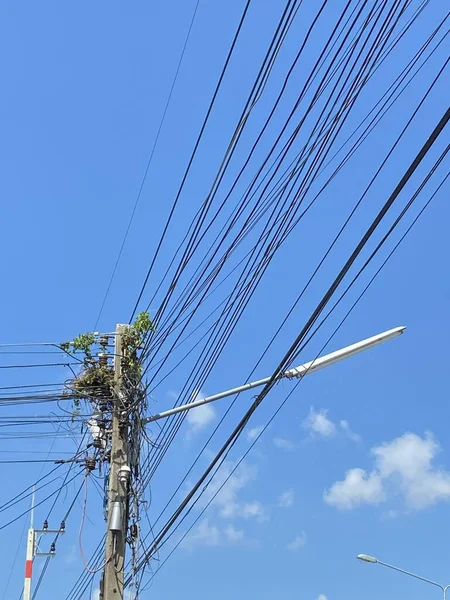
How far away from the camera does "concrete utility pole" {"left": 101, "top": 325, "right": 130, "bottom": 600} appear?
10234 mm

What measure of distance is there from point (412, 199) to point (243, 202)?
267 cm

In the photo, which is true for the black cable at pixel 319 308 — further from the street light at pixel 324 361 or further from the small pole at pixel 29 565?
the small pole at pixel 29 565

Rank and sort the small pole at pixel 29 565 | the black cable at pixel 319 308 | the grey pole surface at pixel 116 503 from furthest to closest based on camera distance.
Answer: the small pole at pixel 29 565
the grey pole surface at pixel 116 503
the black cable at pixel 319 308

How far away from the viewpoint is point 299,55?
639cm

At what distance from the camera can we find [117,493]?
10.9m

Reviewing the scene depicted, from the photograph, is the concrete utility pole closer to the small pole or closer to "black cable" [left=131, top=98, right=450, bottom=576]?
"black cable" [left=131, top=98, right=450, bottom=576]

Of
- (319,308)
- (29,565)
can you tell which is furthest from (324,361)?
(29,565)

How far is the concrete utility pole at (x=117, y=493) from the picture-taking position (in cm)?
1023

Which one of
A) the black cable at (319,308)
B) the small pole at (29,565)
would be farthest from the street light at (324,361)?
the small pole at (29,565)

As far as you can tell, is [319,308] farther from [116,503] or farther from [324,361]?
[116,503]

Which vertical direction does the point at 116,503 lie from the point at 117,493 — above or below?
below

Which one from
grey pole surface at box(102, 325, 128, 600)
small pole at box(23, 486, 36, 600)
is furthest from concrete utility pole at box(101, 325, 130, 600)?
small pole at box(23, 486, 36, 600)

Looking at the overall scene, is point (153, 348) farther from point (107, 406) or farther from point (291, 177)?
point (291, 177)

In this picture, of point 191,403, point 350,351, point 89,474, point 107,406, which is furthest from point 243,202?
point 89,474
